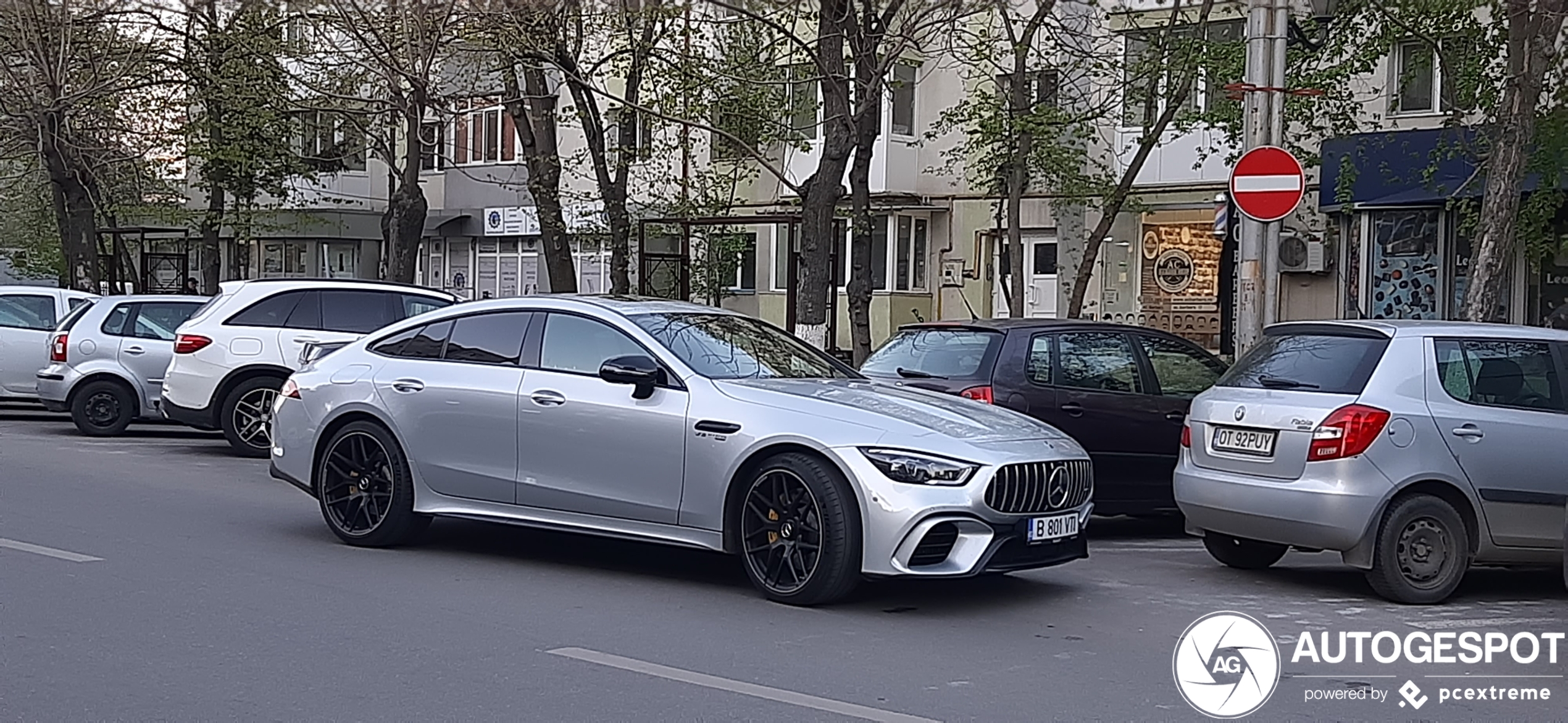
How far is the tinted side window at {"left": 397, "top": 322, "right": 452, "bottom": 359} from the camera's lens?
10.1m

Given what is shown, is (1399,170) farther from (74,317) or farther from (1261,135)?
(74,317)

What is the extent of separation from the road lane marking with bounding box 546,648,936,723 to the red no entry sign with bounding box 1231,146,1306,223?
312 inches

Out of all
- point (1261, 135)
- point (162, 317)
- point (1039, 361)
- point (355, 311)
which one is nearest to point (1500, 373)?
point (1039, 361)

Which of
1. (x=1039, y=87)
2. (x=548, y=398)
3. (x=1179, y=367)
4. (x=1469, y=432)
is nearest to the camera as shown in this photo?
(x=1469, y=432)

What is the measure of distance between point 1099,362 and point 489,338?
4438 mm

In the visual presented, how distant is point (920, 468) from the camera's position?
8.20 m

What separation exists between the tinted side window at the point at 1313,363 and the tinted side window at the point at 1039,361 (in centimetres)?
168

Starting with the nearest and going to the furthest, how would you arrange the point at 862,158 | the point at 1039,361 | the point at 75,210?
the point at 1039,361 → the point at 862,158 → the point at 75,210

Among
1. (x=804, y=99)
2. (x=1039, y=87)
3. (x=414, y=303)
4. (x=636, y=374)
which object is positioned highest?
(x=1039, y=87)

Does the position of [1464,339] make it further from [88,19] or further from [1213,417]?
[88,19]

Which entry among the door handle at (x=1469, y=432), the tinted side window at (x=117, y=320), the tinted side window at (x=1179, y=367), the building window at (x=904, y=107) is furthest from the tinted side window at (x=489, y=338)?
the building window at (x=904, y=107)

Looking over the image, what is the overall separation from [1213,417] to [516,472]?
4.06m

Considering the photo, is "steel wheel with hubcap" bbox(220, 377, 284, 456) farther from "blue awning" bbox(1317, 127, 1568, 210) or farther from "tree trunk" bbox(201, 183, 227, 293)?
"tree trunk" bbox(201, 183, 227, 293)

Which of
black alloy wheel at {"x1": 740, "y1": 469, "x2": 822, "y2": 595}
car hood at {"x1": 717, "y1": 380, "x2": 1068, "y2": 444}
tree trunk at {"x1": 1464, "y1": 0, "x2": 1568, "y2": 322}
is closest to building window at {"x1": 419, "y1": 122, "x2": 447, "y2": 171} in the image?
tree trunk at {"x1": 1464, "y1": 0, "x2": 1568, "y2": 322}
